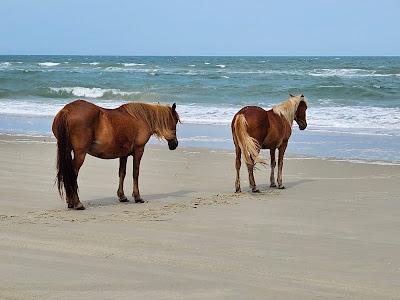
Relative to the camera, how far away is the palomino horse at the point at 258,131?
8.65 m

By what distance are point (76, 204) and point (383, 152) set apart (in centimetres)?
721

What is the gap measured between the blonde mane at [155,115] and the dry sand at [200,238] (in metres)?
0.77

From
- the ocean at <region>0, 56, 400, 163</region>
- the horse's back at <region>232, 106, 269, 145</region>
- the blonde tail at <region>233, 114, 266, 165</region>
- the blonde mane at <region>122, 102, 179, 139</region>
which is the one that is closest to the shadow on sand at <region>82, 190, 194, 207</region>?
the blonde mane at <region>122, 102, 179, 139</region>

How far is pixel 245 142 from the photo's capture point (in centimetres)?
864

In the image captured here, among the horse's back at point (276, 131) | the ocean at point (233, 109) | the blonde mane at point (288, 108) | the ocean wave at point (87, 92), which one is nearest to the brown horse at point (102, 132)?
the horse's back at point (276, 131)

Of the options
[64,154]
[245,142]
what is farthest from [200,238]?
[245,142]

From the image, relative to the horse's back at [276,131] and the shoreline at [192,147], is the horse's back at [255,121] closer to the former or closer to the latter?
the horse's back at [276,131]

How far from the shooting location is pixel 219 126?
18.0 metres

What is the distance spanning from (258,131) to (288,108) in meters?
0.98

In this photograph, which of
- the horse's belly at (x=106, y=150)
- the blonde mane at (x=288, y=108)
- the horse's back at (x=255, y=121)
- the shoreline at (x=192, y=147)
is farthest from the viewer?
the shoreline at (x=192, y=147)

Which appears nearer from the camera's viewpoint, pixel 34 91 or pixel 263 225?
pixel 263 225

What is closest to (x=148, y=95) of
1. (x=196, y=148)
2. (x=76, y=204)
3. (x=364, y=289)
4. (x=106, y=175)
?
(x=196, y=148)

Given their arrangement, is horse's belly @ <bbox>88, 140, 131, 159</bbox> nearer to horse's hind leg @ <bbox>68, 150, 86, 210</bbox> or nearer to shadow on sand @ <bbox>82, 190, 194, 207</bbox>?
horse's hind leg @ <bbox>68, 150, 86, 210</bbox>

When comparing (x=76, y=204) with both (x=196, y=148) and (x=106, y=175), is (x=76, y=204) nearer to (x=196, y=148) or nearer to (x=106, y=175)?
(x=106, y=175)
